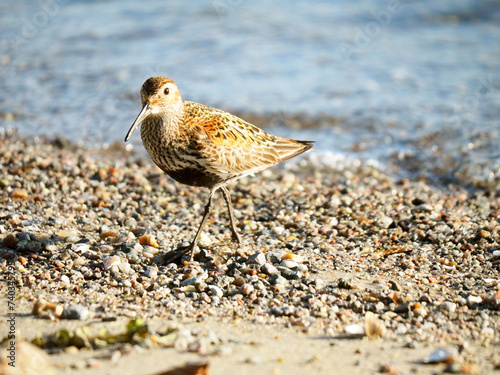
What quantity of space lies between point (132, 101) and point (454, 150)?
249 inches

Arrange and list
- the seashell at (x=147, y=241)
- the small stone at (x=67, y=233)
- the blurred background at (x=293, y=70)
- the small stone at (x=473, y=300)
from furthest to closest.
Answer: the blurred background at (x=293, y=70), the seashell at (x=147, y=241), the small stone at (x=67, y=233), the small stone at (x=473, y=300)

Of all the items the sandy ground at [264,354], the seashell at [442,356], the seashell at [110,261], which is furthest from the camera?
the seashell at [110,261]

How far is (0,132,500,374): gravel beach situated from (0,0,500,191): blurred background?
188cm

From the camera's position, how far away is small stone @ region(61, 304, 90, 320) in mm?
4289

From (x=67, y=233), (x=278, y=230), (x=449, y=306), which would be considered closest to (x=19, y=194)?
(x=67, y=233)

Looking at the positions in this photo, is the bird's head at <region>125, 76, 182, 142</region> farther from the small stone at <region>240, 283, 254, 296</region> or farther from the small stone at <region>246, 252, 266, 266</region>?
the small stone at <region>240, 283, 254, 296</region>

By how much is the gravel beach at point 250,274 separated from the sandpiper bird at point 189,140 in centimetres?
75

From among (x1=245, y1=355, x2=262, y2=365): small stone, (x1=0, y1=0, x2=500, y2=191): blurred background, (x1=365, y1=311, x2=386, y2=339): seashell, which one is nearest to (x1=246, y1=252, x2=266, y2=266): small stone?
(x1=365, y1=311, x2=386, y2=339): seashell

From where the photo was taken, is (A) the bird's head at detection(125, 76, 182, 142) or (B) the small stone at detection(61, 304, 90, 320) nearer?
(B) the small stone at detection(61, 304, 90, 320)

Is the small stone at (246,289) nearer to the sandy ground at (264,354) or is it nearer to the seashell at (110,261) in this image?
the sandy ground at (264,354)

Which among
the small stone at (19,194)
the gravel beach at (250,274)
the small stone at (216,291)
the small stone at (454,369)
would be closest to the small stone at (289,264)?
the gravel beach at (250,274)

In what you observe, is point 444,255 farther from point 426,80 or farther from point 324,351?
point 426,80

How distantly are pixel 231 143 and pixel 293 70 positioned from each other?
7.37 meters

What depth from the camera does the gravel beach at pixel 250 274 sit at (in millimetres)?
3893
